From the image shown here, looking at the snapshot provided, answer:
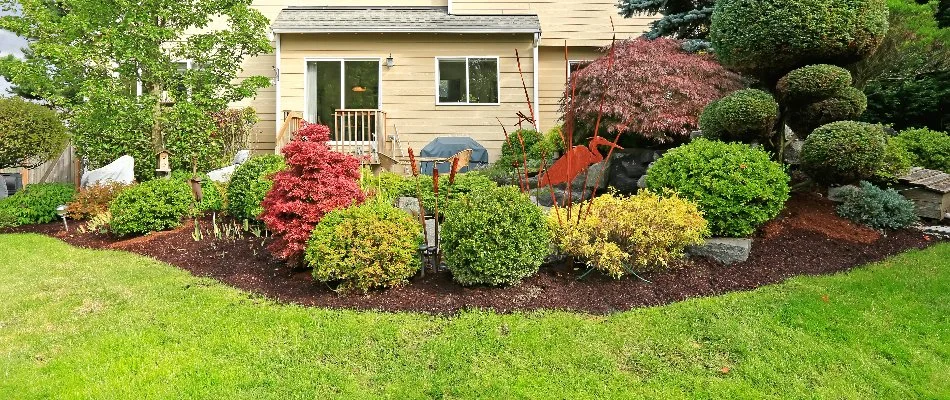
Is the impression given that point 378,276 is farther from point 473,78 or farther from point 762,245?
point 473,78

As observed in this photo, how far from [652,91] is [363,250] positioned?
549cm

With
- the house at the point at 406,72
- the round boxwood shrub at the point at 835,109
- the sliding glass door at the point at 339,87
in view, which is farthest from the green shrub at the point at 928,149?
the sliding glass door at the point at 339,87

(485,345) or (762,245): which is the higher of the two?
(762,245)

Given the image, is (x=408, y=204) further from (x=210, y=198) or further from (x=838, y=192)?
(x=838, y=192)

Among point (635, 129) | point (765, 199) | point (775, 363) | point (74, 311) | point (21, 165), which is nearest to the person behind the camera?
point (775, 363)

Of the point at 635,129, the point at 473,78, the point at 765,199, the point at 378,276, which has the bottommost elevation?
the point at 378,276

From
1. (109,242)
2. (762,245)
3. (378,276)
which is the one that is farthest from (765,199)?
(109,242)

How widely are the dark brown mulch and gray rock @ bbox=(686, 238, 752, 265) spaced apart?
94 millimetres

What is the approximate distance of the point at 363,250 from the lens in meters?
4.91

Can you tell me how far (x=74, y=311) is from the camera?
4.87m

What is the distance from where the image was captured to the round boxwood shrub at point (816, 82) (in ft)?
21.4

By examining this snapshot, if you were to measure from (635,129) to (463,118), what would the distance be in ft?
17.7

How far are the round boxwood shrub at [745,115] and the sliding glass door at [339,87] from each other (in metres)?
8.20

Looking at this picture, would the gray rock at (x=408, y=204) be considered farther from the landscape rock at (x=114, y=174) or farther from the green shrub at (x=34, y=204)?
the green shrub at (x=34, y=204)
